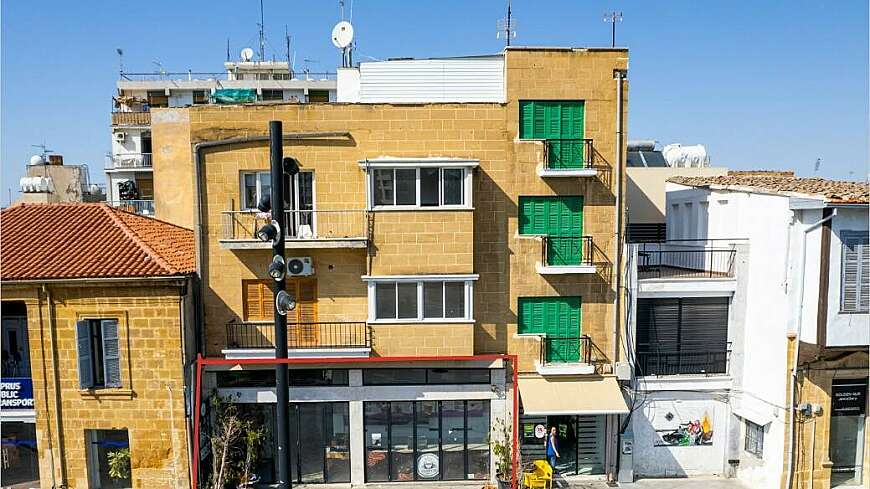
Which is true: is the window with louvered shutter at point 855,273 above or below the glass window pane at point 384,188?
below

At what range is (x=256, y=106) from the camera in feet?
51.1

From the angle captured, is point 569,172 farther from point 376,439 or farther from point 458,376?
point 376,439

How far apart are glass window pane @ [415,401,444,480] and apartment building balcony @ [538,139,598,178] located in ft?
24.3

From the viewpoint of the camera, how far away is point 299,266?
15.5m

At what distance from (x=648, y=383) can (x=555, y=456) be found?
3.43m

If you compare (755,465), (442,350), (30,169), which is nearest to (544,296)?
(442,350)

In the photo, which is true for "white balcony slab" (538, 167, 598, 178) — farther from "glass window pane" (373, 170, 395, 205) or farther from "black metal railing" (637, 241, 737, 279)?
"glass window pane" (373, 170, 395, 205)

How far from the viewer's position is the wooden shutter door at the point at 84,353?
1492 centimetres

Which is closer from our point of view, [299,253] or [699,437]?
[299,253]

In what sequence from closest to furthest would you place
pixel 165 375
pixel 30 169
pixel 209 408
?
1. pixel 165 375
2. pixel 209 408
3. pixel 30 169

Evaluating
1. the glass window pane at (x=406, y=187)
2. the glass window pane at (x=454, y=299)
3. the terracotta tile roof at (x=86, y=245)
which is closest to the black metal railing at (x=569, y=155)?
the glass window pane at (x=406, y=187)

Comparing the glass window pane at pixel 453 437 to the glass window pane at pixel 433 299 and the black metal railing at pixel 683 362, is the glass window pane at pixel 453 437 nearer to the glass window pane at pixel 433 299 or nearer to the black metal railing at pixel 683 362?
the glass window pane at pixel 433 299

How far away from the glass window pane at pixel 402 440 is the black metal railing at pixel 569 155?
7952mm

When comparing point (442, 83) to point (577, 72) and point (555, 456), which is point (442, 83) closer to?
point (577, 72)
